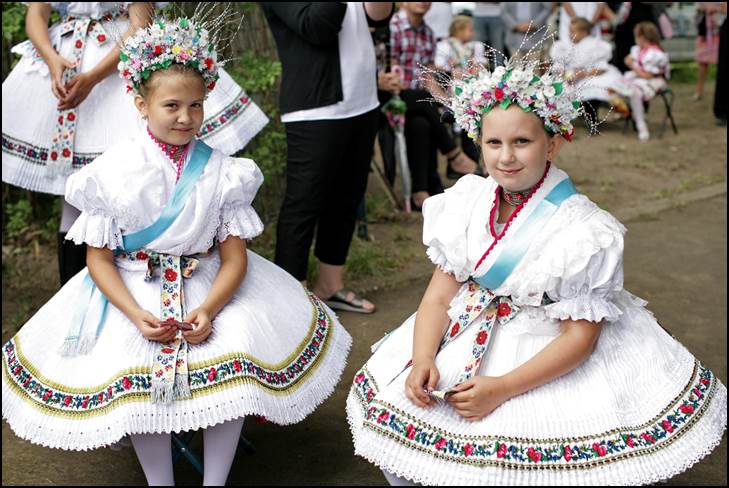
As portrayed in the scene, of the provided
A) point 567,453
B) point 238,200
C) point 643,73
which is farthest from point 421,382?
point 643,73

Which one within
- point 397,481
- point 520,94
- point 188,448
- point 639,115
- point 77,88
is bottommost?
point 639,115

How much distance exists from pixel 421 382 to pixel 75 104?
1871 mm

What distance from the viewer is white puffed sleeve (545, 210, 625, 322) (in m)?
2.44

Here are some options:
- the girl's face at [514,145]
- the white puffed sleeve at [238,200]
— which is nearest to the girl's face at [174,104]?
the white puffed sleeve at [238,200]

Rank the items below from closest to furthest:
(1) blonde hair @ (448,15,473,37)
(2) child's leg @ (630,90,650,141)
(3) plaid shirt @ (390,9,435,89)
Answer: (3) plaid shirt @ (390,9,435,89)
(1) blonde hair @ (448,15,473,37)
(2) child's leg @ (630,90,650,141)

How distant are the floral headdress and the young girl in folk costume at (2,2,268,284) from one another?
1.27 m

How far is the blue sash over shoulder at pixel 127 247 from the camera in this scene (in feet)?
9.27

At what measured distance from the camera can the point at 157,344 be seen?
279cm

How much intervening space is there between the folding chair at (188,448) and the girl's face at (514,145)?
4.27ft

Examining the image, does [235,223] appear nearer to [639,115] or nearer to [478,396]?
[478,396]

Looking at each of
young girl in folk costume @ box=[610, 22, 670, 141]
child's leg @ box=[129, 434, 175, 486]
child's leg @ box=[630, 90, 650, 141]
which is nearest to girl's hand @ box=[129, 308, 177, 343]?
child's leg @ box=[129, 434, 175, 486]

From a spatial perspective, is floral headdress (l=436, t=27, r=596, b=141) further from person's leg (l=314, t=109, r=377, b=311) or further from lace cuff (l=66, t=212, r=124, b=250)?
person's leg (l=314, t=109, r=377, b=311)

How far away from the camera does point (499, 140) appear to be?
99.7 inches

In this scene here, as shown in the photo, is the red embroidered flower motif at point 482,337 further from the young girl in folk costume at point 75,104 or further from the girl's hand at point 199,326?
the young girl in folk costume at point 75,104
